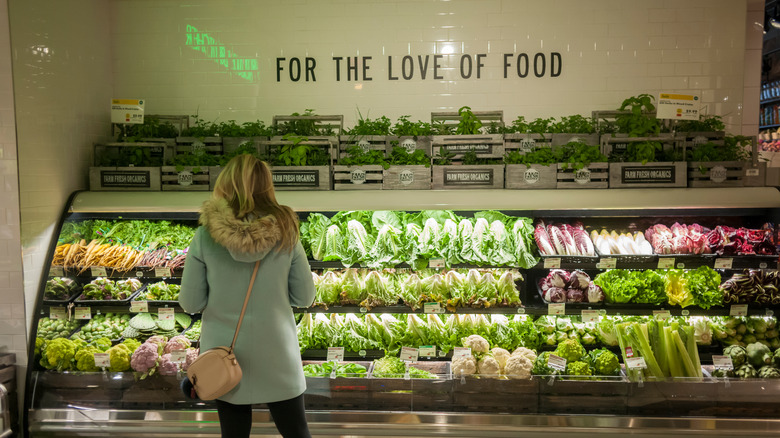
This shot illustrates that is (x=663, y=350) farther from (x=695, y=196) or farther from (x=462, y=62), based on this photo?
(x=462, y=62)

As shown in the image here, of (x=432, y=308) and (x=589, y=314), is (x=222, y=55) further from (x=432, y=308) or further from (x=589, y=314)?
(x=589, y=314)

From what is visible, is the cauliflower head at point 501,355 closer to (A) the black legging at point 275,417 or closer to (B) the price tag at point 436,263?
(B) the price tag at point 436,263

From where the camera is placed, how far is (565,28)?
5.27 metres

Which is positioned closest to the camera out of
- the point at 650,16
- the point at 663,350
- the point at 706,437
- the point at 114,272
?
the point at 706,437

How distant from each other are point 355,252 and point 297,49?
7.56 feet

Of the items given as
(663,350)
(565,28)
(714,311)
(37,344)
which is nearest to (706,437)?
(663,350)

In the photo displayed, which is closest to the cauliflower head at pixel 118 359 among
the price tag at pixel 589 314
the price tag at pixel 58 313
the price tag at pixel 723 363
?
the price tag at pixel 58 313

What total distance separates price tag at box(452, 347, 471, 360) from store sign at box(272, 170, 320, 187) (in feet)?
5.40

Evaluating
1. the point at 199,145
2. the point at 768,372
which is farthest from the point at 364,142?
the point at 768,372

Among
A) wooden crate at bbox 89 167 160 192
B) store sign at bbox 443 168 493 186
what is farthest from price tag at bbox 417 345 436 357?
wooden crate at bbox 89 167 160 192

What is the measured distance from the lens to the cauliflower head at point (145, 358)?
4.08 m

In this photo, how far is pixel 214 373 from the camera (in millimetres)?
2795

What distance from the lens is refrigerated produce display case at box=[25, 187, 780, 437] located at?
3.95m

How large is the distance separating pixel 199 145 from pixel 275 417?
255 centimetres
